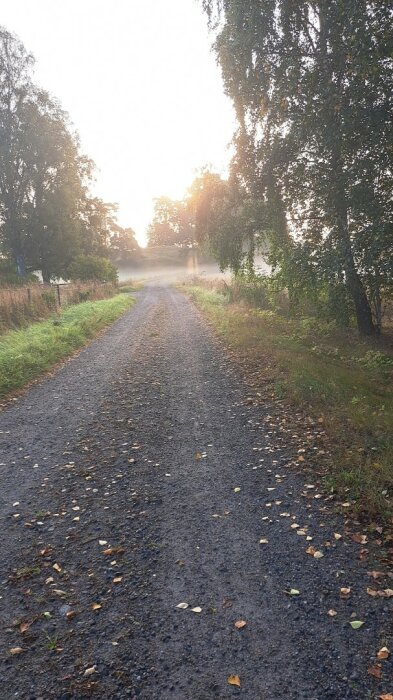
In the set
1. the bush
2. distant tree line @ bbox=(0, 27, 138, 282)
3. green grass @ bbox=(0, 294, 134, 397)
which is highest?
distant tree line @ bbox=(0, 27, 138, 282)

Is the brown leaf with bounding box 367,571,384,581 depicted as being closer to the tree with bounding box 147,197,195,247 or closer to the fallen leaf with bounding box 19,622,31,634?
the fallen leaf with bounding box 19,622,31,634

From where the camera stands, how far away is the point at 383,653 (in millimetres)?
2697

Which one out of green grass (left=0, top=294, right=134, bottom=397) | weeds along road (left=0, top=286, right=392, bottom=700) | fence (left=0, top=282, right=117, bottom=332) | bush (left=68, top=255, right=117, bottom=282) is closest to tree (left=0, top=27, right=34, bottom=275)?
bush (left=68, top=255, right=117, bottom=282)

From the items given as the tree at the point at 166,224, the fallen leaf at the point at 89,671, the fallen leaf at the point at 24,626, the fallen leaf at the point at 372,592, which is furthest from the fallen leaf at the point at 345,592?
the tree at the point at 166,224

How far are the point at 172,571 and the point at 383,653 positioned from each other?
1.65 m

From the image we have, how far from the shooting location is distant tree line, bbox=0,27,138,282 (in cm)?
3198

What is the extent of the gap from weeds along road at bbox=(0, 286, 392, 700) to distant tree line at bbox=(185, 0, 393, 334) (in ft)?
20.8

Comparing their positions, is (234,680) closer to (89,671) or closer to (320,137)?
(89,671)

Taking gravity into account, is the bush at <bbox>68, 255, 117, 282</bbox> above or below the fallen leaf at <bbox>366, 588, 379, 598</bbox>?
above

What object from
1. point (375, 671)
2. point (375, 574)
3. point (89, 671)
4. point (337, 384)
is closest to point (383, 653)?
point (375, 671)

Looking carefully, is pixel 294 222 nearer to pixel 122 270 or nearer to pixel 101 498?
pixel 101 498

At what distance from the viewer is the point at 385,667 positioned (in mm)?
2613

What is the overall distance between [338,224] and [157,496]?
8.95 metres

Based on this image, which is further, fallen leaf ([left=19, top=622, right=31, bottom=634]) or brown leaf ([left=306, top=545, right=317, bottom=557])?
brown leaf ([left=306, top=545, right=317, bottom=557])
